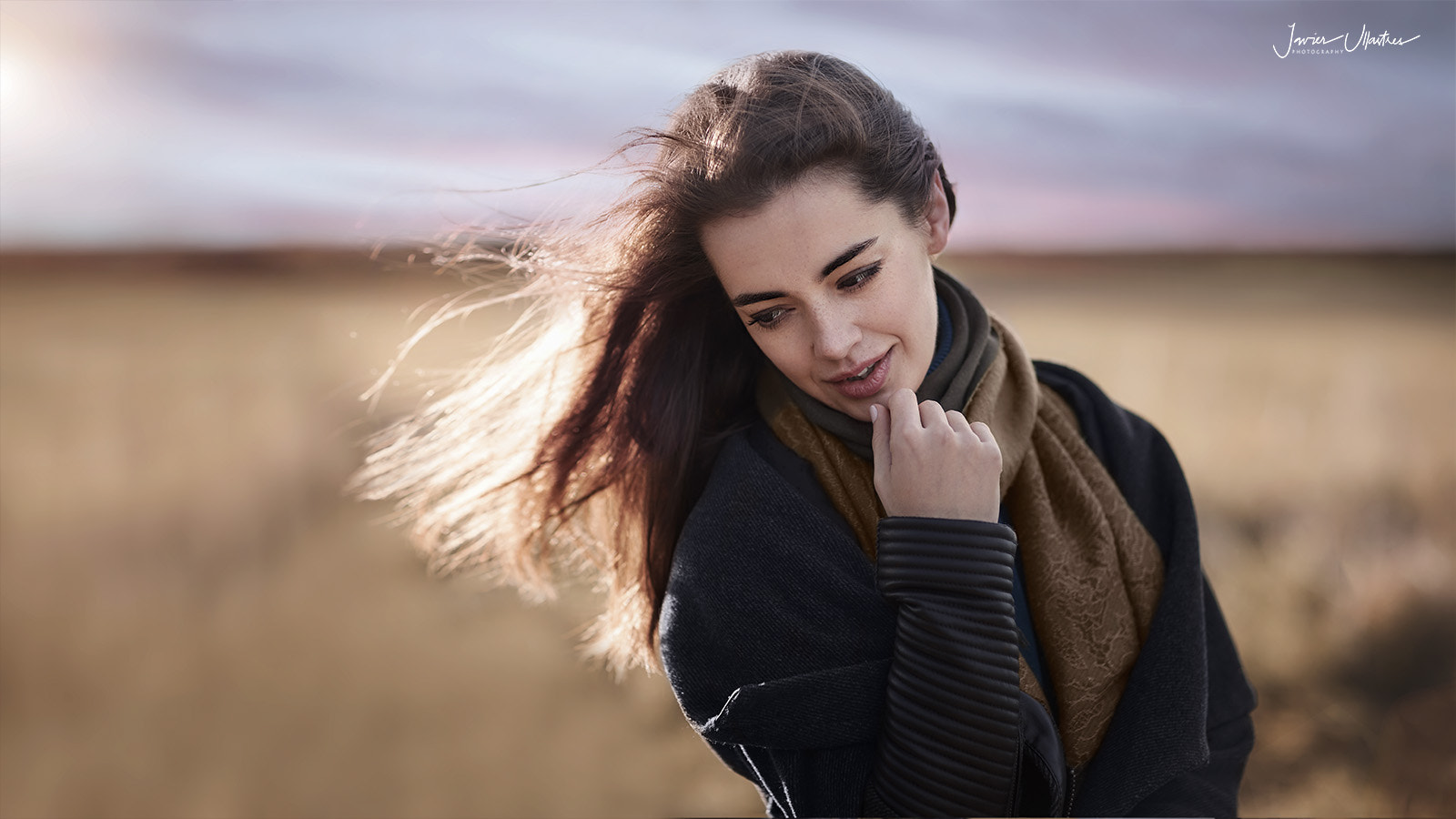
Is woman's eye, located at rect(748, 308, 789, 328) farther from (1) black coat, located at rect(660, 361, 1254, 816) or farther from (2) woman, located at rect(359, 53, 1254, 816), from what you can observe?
(1) black coat, located at rect(660, 361, 1254, 816)

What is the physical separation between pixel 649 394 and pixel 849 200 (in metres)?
0.60

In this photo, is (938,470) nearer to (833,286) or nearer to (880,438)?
(880,438)

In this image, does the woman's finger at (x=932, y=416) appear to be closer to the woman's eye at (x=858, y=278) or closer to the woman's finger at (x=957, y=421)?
the woman's finger at (x=957, y=421)

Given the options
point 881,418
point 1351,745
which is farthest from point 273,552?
point 1351,745

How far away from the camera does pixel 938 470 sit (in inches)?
59.9

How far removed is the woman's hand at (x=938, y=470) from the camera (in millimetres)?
1505

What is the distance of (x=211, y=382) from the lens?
709cm

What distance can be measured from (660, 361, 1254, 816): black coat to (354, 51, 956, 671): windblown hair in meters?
0.19

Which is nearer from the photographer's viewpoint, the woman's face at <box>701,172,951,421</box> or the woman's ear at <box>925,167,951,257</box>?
the woman's face at <box>701,172,951,421</box>

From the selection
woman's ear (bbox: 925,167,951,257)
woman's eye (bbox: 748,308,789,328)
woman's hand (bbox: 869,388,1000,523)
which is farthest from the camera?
woman's ear (bbox: 925,167,951,257)

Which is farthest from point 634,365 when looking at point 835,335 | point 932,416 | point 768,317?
point 932,416

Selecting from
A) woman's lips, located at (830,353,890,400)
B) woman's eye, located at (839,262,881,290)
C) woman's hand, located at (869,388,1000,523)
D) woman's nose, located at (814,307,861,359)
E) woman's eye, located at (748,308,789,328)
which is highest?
woman's eye, located at (839,262,881,290)

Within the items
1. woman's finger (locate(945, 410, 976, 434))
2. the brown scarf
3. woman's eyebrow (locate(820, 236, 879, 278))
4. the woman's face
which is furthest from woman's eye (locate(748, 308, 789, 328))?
woman's finger (locate(945, 410, 976, 434))

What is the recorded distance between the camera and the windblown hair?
1600mm
